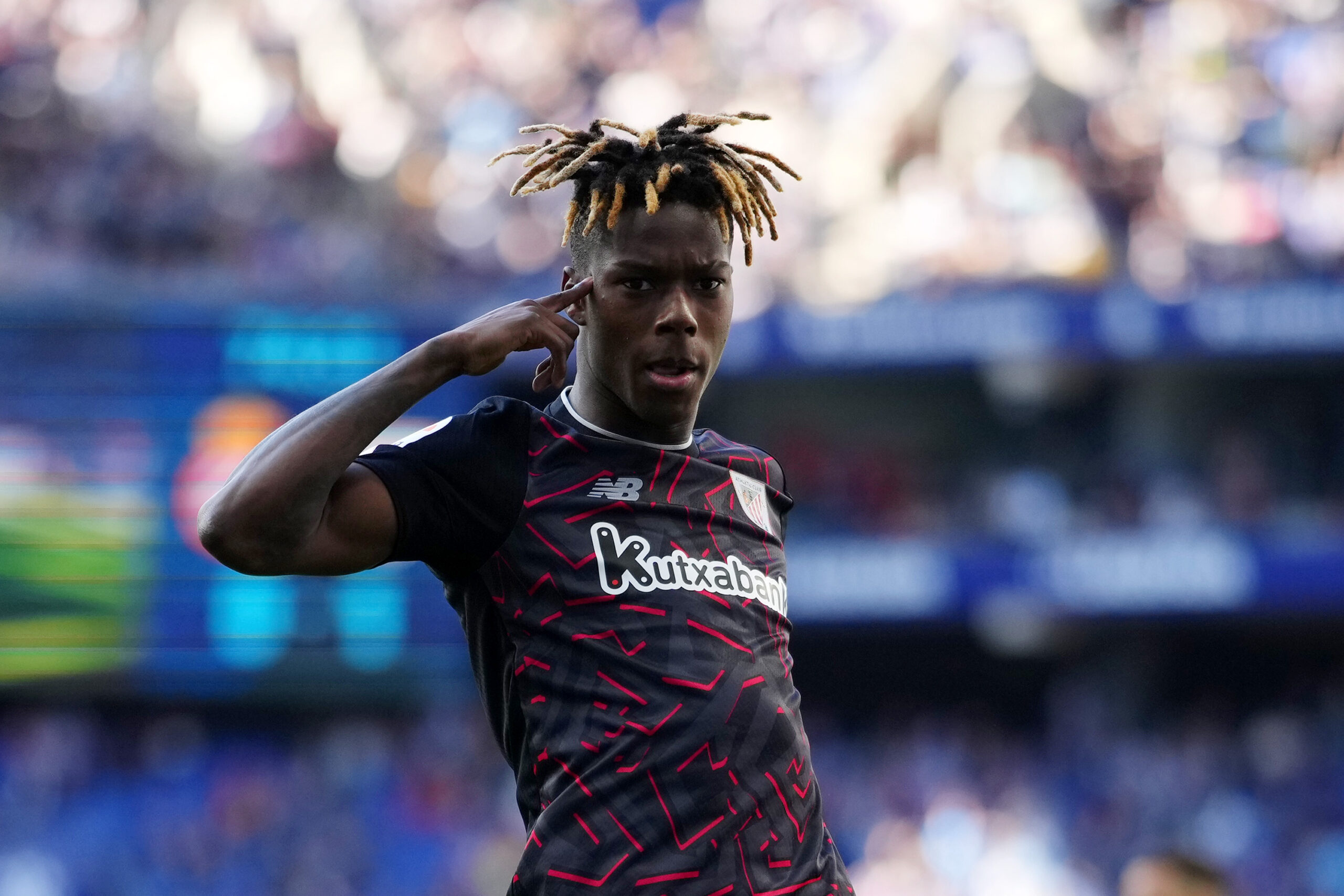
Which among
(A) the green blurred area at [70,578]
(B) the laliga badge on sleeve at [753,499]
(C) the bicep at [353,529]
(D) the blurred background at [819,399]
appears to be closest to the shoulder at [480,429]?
(C) the bicep at [353,529]

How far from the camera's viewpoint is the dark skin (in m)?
1.89

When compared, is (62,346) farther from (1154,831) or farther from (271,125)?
(1154,831)

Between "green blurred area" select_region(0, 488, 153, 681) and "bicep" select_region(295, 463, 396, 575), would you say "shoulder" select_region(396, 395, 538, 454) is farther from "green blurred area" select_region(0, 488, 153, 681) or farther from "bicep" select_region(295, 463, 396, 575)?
"green blurred area" select_region(0, 488, 153, 681)

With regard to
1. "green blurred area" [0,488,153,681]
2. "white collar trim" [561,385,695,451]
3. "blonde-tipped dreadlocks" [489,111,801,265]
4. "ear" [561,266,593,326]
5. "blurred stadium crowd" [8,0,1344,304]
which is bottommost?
"white collar trim" [561,385,695,451]

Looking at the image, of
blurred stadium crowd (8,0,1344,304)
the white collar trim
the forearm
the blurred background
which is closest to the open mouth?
the white collar trim

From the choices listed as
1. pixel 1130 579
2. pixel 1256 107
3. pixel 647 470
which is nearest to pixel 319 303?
pixel 1130 579

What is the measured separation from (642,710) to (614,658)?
0.08m

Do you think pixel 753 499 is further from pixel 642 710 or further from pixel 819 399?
pixel 819 399

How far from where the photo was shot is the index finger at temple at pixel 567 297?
2.14m

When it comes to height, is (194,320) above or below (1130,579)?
above

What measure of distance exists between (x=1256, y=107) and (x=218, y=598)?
372 inches

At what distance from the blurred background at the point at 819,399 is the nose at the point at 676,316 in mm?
8211

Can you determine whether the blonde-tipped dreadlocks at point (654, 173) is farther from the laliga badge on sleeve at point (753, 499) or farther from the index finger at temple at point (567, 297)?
the laliga badge on sleeve at point (753, 499)

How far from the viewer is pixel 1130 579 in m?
12.2
